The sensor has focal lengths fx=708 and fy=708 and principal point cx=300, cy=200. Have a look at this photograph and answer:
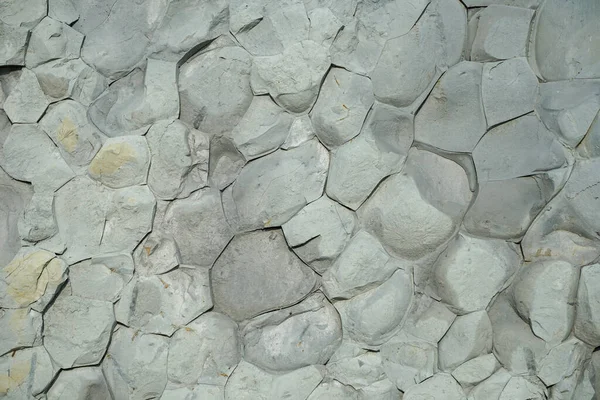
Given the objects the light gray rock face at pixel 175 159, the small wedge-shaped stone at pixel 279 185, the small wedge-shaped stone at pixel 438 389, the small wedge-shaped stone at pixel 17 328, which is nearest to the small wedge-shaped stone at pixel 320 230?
the small wedge-shaped stone at pixel 279 185

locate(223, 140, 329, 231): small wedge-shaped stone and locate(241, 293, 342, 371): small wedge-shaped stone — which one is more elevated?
locate(223, 140, 329, 231): small wedge-shaped stone

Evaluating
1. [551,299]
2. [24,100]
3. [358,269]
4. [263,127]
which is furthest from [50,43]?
[551,299]

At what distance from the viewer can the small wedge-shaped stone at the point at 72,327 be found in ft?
5.33

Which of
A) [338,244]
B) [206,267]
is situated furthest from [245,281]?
[338,244]

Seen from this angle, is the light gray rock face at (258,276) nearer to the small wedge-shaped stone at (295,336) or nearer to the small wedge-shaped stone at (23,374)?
the small wedge-shaped stone at (295,336)

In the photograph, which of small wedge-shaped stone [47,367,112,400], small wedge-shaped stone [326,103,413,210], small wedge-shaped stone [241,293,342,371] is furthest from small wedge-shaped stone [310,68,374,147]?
small wedge-shaped stone [47,367,112,400]

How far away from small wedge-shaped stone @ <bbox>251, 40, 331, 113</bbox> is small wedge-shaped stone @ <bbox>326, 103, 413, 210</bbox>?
151mm

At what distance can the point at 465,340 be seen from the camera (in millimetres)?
1664

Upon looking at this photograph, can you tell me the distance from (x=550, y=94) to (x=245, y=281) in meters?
0.83

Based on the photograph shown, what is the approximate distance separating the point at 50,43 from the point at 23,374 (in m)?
0.76

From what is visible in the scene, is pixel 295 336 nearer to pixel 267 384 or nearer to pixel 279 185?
pixel 267 384

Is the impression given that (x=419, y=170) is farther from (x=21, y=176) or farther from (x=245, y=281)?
(x=21, y=176)

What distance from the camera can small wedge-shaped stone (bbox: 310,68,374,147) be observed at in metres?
1.64

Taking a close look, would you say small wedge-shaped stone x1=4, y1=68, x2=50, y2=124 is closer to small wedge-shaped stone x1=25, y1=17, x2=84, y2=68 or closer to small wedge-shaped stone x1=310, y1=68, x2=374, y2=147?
small wedge-shaped stone x1=25, y1=17, x2=84, y2=68
